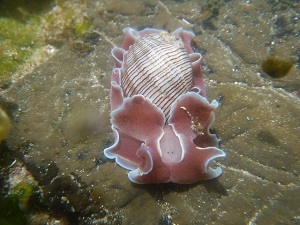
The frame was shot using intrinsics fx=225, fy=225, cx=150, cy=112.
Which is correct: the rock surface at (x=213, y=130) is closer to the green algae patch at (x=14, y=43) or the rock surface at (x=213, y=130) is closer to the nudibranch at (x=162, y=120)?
the nudibranch at (x=162, y=120)

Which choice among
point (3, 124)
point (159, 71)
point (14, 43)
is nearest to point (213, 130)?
point (159, 71)

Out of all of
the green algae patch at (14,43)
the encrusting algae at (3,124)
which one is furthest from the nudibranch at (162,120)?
the green algae patch at (14,43)

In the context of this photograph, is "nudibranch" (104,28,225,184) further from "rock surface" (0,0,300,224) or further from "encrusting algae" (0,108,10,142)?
"encrusting algae" (0,108,10,142)

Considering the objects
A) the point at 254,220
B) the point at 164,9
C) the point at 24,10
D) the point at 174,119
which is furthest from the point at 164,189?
the point at 24,10

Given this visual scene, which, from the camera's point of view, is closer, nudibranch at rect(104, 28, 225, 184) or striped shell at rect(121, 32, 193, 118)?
nudibranch at rect(104, 28, 225, 184)

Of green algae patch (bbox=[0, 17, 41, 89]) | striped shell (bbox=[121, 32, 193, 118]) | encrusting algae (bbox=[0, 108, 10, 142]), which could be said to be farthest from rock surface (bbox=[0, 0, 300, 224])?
striped shell (bbox=[121, 32, 193, 118])

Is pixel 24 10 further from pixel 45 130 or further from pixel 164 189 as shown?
pixel 164 189
